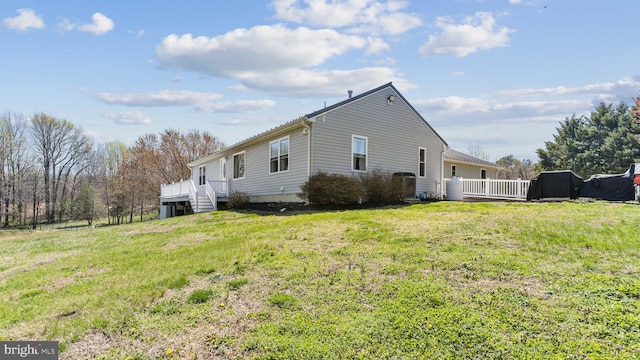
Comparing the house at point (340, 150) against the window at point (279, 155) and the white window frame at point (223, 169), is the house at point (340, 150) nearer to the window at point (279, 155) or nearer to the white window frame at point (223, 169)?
the window at point (279, 155)

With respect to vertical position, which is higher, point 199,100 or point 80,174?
point 199,100

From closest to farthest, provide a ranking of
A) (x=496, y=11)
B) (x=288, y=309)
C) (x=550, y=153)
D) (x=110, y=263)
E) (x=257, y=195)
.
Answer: (x=288, y=309), (x=110, y=263), (x=496, y=11), (x=257, y=195), (x=550, y=153)

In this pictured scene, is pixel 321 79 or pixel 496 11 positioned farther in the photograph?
pixel 321 79

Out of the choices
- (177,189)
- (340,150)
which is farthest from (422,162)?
(177,189)

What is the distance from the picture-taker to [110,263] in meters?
6.88

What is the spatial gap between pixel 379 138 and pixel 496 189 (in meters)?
6.20

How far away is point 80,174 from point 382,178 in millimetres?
43698

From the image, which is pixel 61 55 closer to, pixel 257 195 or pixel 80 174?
pixel 257 195

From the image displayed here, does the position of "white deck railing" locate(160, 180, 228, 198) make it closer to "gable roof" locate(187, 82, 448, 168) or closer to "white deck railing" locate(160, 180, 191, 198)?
"white deck railing" locate(160, 180, 191, 198)

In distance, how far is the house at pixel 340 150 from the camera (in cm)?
1389

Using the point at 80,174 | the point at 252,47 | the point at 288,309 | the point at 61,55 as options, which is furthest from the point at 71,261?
the point at 80,174

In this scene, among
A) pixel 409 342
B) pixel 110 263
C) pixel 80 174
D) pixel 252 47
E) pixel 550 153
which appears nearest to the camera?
pixel 409 342

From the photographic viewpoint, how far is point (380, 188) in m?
13.9

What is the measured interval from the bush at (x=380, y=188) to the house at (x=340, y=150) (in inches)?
34.3
